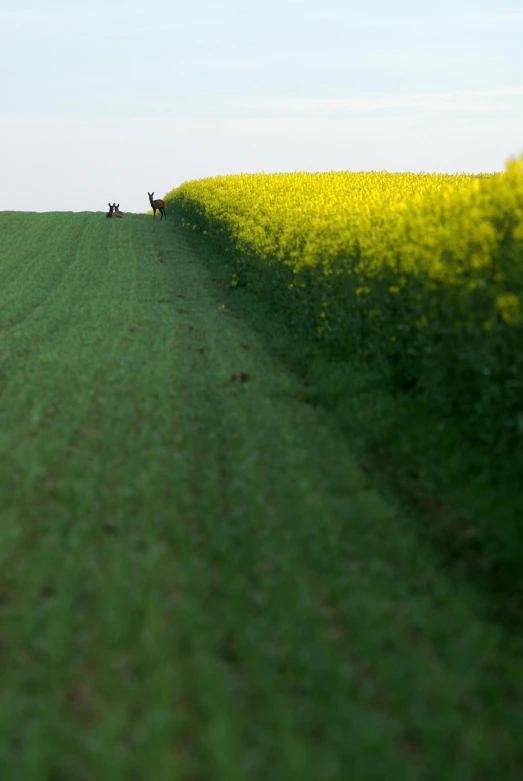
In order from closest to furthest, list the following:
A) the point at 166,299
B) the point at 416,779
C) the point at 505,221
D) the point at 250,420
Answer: the point at 416,779 → the point at 505,221 → the point at 250,420 → the point at 166,299

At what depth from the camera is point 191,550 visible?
768 cm

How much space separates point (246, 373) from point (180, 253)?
22.3 metres

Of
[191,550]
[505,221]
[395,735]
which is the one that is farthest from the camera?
[505,221]

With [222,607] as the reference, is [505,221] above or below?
above

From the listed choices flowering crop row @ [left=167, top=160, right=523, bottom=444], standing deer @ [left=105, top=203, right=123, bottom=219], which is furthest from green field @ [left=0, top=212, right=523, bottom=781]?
standing deer @ [left=105, top=203, right=123, bottom=219]

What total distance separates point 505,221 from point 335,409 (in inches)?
131

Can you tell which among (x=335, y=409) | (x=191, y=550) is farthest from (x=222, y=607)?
(x=335, y=409)

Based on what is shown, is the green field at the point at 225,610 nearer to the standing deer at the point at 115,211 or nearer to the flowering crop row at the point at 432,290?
the flowering crop row at the point at 432,290

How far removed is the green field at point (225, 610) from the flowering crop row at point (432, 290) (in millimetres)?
1404

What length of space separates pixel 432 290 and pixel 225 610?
20.6 ft

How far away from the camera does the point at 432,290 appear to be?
11.6 m

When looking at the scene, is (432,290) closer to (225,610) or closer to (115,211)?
(225,610)

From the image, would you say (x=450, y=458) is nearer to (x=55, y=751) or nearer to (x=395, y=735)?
(x=395, y=735)

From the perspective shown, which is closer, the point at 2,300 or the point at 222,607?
the point at 222,607
